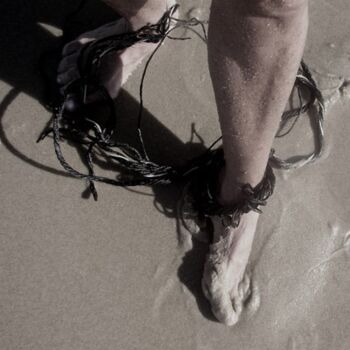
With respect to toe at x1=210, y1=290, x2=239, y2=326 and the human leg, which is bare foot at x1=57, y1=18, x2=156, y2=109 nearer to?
the human leg

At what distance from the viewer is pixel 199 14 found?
2.22m

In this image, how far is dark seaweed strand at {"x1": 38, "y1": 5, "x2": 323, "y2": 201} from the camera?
1.91m

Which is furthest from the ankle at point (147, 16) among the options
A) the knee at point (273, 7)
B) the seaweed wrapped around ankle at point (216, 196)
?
the knee at point (273, 7)

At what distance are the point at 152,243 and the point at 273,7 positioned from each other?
1.03m

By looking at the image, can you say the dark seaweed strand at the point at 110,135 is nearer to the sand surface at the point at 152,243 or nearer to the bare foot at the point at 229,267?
the sand surface at the point at 152,243

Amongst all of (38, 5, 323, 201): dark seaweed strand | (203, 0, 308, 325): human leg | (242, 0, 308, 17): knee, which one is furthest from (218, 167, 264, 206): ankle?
(242, 0, 308, 17): knee

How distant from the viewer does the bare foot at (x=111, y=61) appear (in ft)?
6.63

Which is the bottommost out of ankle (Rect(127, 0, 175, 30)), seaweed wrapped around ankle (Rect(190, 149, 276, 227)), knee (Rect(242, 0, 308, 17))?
seaweed wrapped around ankle (Rect(190, 149, 276, 227))

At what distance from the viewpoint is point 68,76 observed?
2.02 meters

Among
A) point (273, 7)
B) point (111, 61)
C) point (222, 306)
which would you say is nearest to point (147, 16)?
point (111, 61)

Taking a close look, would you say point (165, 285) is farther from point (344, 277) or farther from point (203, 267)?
point (344, 277)

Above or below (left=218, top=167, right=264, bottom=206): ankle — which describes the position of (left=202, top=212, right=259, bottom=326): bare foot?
below

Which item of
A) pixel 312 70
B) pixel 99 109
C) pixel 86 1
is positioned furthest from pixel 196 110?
pixel 86 1

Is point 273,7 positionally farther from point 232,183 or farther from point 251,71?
point 232,183
